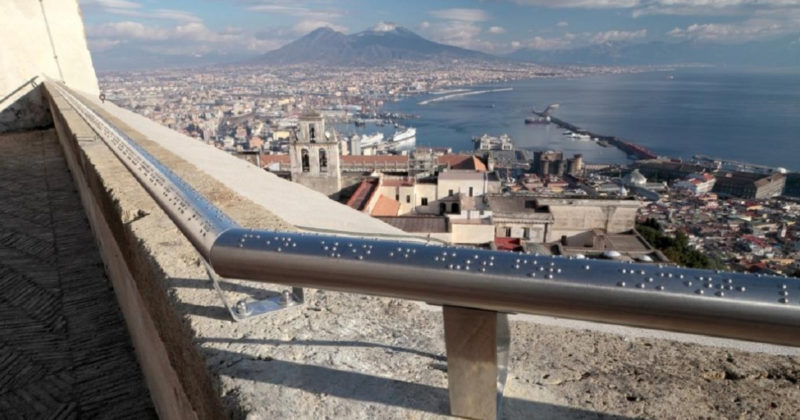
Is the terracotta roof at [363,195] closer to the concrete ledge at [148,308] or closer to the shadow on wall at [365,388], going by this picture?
the concrete ledge at [148,308]

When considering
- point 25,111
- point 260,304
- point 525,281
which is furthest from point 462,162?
point 525,281

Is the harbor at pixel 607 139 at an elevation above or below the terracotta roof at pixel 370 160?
below

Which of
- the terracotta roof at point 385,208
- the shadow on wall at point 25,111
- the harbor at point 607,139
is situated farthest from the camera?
the harbor at point 607,139

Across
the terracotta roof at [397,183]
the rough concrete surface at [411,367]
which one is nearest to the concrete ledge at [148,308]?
the rough concrete surface at [411,367]

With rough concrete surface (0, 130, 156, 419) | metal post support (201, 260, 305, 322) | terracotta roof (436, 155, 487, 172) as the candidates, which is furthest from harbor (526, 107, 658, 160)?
metal post support (201, 260, 305, 322)

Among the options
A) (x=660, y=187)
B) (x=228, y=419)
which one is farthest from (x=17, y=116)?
(x=660, y=187)

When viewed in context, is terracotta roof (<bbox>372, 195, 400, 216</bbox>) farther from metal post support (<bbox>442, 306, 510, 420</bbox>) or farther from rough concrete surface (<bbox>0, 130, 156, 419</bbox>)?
metal post support (<bbox>442, 306, 510, 420</bbox>)

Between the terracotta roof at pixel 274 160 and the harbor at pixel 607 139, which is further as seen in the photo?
the harbor at pixel 607 139

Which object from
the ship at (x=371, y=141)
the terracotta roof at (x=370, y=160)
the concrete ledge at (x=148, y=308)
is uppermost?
the concrete ledge at (x=148, y=308)

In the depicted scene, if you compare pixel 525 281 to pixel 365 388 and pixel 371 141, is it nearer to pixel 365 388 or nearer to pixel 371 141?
pixel 365 388
